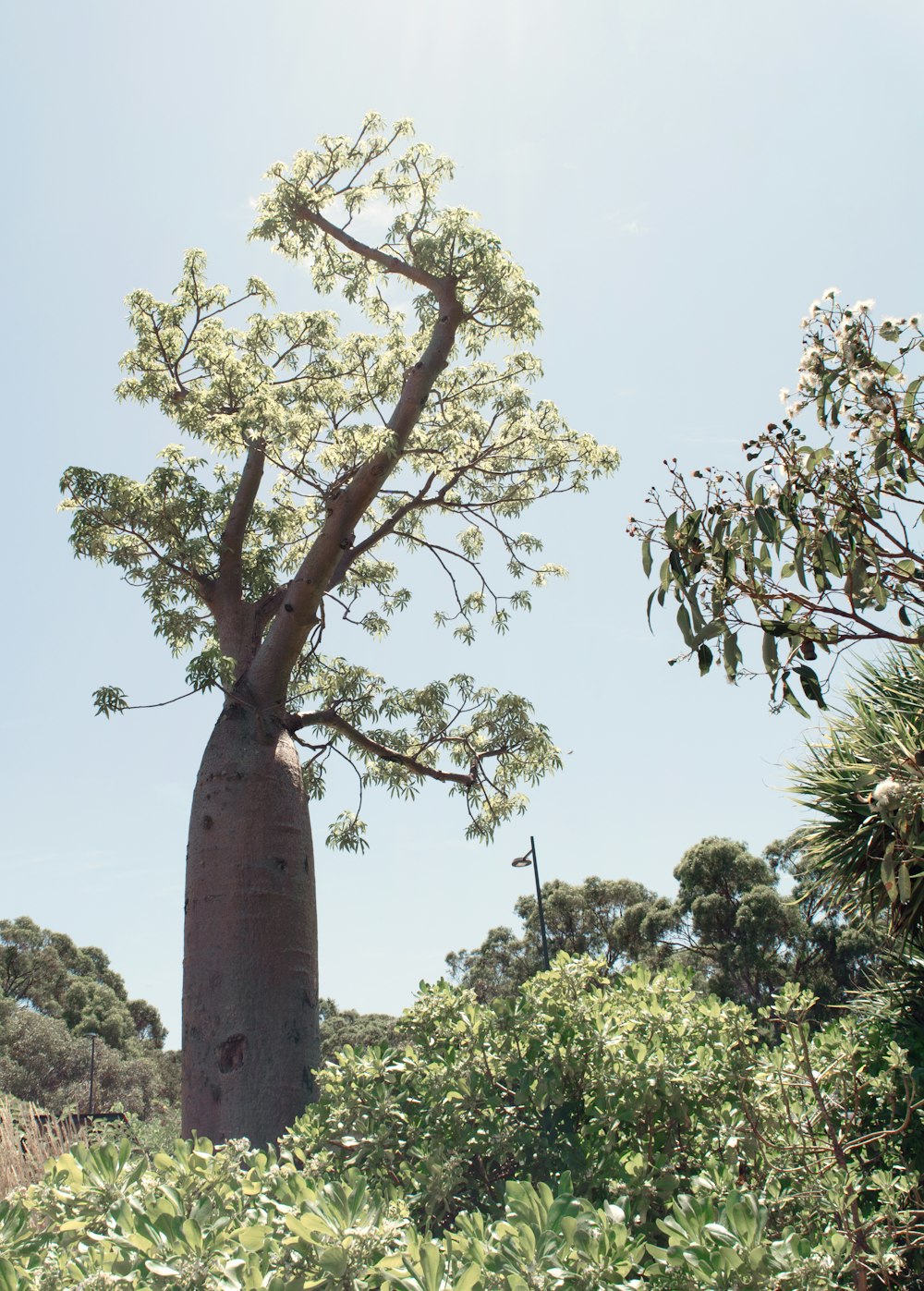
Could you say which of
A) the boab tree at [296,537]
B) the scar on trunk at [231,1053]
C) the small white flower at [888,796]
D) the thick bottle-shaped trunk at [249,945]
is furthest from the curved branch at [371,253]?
the small white flower at [888,796]

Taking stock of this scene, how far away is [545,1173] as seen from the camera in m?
2.69

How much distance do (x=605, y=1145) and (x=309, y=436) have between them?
647cm

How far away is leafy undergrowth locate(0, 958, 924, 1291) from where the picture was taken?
65.2 inches

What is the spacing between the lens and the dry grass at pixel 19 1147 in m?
5.40

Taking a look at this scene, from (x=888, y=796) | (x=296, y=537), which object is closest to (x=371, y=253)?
(x=296, y=537)

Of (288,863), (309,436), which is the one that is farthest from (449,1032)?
(309,436)

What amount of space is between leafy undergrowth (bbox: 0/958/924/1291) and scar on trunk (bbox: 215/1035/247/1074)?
6.10 ft

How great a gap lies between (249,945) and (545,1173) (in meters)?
2.86

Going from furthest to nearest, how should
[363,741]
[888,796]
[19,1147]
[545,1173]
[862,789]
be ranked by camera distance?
[363,741] → [19,1147] → [862,789] → [545,1173] → [888,796]

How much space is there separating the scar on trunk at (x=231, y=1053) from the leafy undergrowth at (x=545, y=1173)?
6.10ft

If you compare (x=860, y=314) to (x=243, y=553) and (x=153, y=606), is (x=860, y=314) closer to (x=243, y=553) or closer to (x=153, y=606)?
(x=243, y=553)

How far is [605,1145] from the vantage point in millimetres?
2660

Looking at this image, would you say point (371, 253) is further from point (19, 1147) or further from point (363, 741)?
point (19, 1147)

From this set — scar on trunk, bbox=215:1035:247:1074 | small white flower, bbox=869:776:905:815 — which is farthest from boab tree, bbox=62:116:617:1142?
small white flower, bbox=869:776:905:815
